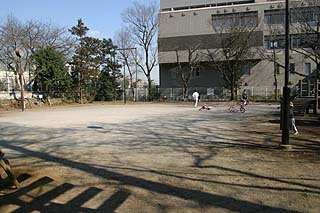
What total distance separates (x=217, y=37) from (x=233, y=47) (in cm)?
431

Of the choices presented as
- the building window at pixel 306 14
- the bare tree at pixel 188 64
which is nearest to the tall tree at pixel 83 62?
the bare tree at pixel 188 64

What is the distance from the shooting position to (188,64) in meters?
47.3

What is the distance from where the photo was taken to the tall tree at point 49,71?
36.8 metres

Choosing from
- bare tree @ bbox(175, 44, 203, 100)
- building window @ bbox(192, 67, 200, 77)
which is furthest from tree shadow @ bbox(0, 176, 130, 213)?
building window @ bbox(192, 67, 200, 77)

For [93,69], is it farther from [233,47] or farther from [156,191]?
[156,191]

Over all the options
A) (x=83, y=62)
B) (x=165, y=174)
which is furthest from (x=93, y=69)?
(x=165, y=174)

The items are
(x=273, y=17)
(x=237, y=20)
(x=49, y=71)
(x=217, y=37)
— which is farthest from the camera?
(x=217, y=37)

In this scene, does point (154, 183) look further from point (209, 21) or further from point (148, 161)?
point (209, 21)

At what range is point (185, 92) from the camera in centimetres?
4675

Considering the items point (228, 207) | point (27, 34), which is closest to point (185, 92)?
point (27, 34)

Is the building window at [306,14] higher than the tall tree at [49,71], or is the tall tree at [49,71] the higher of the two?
the building window at [306,14]

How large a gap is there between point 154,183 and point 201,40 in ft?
140

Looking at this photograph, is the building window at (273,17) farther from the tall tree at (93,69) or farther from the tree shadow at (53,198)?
the tree shadow at (53,198)

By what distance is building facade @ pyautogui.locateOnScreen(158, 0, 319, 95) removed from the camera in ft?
142
